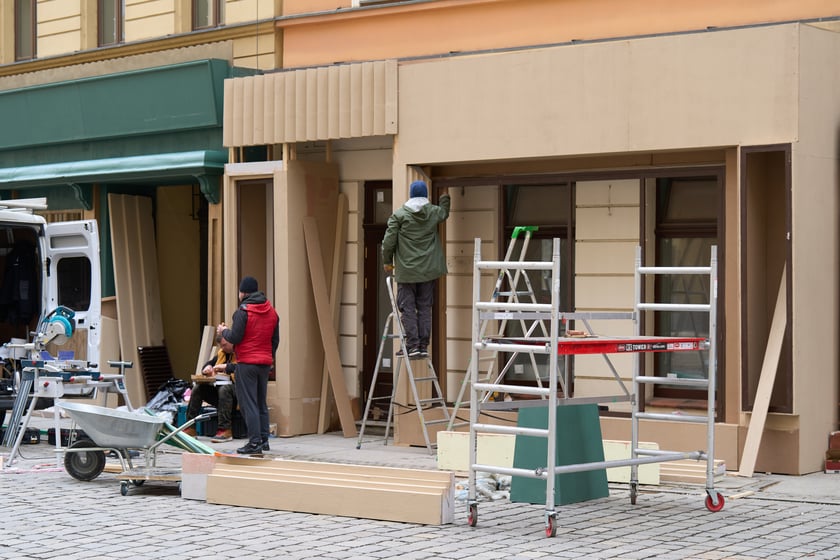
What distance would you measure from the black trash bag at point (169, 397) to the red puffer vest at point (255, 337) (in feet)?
9.12

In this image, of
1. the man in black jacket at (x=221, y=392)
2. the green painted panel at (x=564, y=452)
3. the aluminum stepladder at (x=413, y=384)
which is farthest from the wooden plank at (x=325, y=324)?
the green painted panel at (x=564, y=452)

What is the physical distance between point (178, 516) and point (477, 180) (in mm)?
5375

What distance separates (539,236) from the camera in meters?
13.6

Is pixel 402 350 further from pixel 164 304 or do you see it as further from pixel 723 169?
pixel 164 304

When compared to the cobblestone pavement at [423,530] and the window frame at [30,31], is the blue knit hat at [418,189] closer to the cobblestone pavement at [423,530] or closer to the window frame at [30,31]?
the cobblestone pavement at [423,530]

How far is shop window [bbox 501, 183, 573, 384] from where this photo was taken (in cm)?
1334

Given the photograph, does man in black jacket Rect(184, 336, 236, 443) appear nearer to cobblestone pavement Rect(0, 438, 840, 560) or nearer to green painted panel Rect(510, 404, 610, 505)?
cobblestone pavement Rect(0, 438, 840, 560)

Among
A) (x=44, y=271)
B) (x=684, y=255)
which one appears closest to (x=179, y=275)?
(x=44, y=271)

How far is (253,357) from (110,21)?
23.3 ft

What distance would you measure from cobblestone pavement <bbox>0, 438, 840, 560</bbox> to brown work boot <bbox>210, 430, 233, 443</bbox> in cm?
347

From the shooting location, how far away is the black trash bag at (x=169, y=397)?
51.4 ft

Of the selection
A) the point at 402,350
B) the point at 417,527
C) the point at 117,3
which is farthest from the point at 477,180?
the point at 117,3

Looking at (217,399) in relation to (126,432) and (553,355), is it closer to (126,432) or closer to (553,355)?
(126,432)

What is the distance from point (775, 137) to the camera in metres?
11.5
